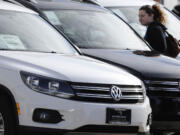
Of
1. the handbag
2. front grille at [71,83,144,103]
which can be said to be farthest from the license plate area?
the handbag

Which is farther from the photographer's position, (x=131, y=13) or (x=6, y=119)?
(x=131, y=13)

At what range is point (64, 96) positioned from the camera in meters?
7.82

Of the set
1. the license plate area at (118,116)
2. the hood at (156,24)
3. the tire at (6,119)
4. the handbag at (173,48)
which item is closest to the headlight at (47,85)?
the tire at (6,119)

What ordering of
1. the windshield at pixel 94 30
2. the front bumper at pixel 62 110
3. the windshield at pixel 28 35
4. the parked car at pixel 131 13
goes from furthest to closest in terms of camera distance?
the parked car at pixel 131 13 → the windshield at pixel 94 30 → the windshield at pixel 28 35 → the front bumper at pixel 62 110

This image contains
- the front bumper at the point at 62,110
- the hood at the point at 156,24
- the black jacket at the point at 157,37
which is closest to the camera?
the front bumper at the point at 62,110

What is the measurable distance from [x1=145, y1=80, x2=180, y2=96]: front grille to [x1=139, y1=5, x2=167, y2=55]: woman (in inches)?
84.0

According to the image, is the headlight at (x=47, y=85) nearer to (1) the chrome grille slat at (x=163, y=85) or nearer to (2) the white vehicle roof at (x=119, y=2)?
(1) the chrome grille slat at (x=163, y=85)

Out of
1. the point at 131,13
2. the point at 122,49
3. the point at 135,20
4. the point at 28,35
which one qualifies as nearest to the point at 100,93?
the point at 28,35

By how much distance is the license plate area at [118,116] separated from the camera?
796 centimetres

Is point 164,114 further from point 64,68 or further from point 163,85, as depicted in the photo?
point 64,68

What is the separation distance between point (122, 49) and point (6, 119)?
11.4ft

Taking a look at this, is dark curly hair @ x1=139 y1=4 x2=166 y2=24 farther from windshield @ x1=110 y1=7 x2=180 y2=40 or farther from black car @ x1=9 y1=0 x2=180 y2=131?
windshield @ x1=110 y1=7 x2=180 y2=40

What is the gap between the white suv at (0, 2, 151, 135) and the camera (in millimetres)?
7754

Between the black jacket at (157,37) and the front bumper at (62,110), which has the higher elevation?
the black jacket at (157,37)
